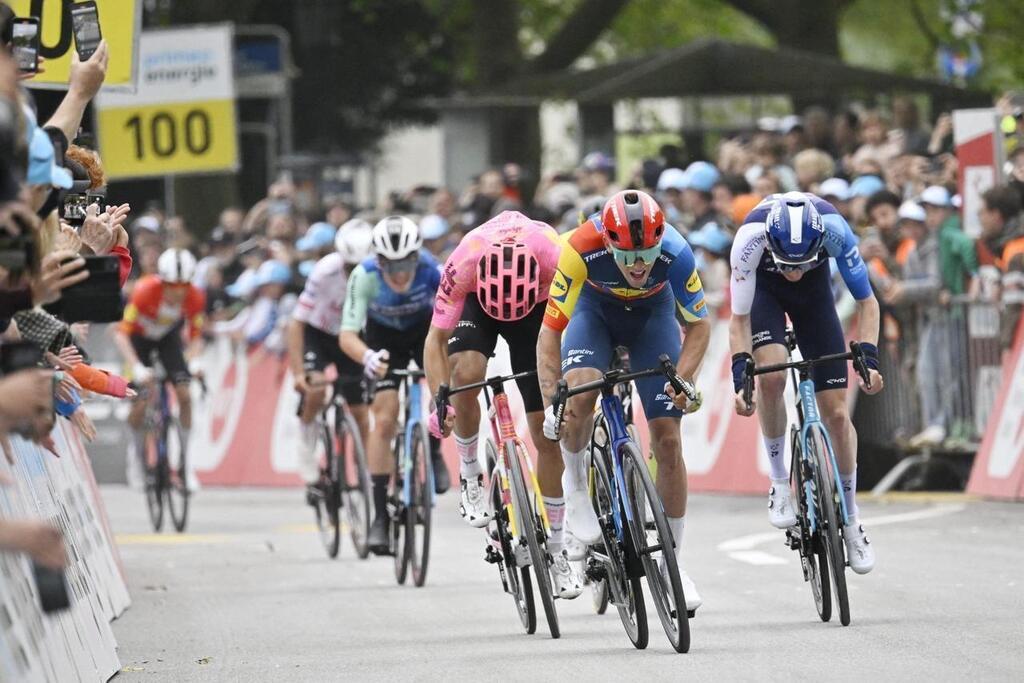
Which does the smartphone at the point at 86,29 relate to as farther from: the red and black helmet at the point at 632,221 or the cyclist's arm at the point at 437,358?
the cyclist's arm at the point at 437,358

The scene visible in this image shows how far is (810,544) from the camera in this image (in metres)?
10.4

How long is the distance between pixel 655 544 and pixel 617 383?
713mm

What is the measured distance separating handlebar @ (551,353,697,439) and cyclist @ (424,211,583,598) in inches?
43.0

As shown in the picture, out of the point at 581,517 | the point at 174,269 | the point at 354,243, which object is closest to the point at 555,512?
the point at 581,517

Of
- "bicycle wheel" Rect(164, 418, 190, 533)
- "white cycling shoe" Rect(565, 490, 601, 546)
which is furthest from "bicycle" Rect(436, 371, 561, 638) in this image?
"bicycle wheel" Rect(164, 418, 190, 533)

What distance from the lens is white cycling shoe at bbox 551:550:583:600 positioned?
415 inches

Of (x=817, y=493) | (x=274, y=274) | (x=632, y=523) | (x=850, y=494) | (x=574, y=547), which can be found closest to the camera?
(x=632, y=523)

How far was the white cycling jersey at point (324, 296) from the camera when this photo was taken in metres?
15.7

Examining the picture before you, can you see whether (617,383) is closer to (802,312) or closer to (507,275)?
(507,275)

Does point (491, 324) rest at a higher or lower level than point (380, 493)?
higher

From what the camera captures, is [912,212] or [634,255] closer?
[634,255]

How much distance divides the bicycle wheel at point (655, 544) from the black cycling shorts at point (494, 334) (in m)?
1.90

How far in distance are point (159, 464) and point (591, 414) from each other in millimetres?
8508

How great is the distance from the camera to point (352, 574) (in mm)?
14320
